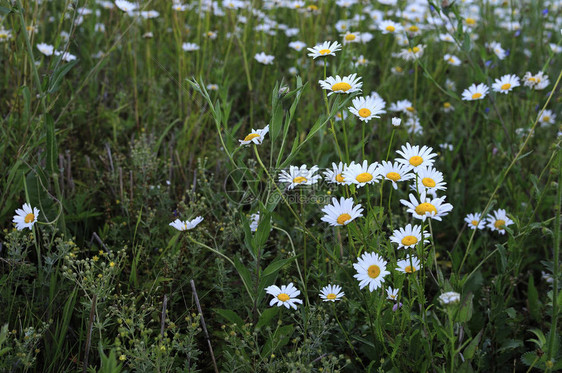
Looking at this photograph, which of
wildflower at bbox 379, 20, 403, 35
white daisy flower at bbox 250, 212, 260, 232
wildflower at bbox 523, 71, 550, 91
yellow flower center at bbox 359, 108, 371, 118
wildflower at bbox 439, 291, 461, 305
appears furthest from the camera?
wildflower at bbox 379, 20, 403, 35

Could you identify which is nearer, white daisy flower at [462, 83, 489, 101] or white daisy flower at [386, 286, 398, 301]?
white daisy flower at [386, 286, 398, 301]

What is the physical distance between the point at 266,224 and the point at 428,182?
0.42 m

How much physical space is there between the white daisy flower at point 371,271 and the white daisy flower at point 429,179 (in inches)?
8.5

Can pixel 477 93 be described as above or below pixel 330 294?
above

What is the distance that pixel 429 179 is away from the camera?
1.29 m

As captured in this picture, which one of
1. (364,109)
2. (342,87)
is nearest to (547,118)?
(364,109)

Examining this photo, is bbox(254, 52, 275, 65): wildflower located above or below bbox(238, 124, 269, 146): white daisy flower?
below

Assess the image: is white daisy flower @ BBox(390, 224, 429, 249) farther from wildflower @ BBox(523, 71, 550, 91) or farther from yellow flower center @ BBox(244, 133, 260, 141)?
wildflower @ BBox(523, 71, 550, 91)

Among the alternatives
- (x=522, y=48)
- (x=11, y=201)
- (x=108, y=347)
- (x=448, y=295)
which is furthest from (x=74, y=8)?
(x=522, y=48)

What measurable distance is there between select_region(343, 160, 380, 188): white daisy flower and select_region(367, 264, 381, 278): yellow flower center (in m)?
0.20

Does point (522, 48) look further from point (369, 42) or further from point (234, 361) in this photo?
point (234, 361)

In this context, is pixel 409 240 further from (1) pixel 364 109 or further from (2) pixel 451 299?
(1) pixel 364 109

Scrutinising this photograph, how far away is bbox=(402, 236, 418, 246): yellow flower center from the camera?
1259mm

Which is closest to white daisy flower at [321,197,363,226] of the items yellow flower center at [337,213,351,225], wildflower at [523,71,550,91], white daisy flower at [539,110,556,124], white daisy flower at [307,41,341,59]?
yellow flower center at [337,213,351,225]
